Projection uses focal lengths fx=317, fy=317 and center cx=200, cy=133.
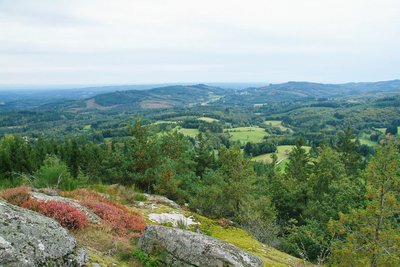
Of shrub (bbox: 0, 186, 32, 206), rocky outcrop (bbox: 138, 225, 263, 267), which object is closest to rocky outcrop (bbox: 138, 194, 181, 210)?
shrub (bbox: 0, 186, 32, 206)

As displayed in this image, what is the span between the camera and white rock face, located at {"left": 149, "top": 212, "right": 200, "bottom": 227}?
15.2 metres

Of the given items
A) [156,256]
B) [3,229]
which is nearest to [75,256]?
[3,229]

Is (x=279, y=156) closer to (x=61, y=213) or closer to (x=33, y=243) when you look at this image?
(x=61, y=213)

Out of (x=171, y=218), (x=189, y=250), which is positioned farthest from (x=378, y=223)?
(x=189, y=250)

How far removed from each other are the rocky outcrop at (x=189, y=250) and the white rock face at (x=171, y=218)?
16.3ft

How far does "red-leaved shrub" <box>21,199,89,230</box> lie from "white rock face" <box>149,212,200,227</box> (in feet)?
15.6

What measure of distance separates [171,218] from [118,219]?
3.96 meters

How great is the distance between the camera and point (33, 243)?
23.7ft

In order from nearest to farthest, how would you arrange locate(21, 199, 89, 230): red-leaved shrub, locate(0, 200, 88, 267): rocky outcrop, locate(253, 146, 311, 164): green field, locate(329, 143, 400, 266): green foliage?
locate(0, 200, 88, 267): rocky outcrop, locate(21, 199, 89, 230): red-leaved shrub, locate(329, 143, 400, 266): green foliage, locate(253, 146, 311, 164): green field

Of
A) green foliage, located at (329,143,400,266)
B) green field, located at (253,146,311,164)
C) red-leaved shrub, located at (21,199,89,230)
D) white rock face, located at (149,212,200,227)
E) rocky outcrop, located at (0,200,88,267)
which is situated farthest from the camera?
green field, located at (253,146,311,164)

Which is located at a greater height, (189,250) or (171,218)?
(189,250)

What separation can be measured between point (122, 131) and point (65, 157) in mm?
127665

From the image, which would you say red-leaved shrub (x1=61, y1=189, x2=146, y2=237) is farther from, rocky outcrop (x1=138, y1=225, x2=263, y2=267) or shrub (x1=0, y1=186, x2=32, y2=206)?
shrub (x1=0, y1=186, x2=32, y2=206)

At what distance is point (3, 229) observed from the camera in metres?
7.12
